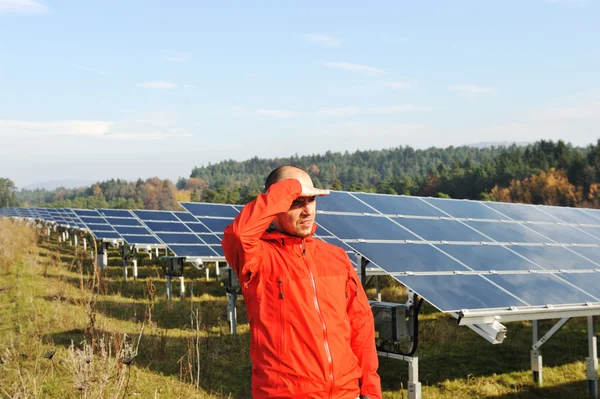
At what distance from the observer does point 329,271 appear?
3.52 metres

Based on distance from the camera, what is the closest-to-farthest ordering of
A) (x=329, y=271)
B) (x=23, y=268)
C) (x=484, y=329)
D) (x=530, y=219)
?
(x=329, y=271) → (x=484, y=329) → (x=530, y=219) → (x=23, y=268)

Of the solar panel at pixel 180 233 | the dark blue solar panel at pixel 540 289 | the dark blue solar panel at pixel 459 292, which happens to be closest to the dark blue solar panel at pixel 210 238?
the solar panel at pixel 180 233

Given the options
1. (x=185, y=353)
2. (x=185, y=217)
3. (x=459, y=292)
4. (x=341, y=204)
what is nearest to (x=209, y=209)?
(x=185, y=217)

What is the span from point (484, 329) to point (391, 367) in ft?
13.0

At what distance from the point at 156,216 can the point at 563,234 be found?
1623 centimetres

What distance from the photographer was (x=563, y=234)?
12312 millimetres

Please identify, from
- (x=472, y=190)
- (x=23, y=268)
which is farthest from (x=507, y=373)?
(x=472, y=190)

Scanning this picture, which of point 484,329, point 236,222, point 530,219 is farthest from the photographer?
point 530,219

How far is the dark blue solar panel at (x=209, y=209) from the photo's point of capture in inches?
684

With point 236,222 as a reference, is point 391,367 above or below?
below

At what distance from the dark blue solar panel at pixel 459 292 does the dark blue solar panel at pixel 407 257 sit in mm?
224

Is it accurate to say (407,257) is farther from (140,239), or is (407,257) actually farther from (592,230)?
(140,239)

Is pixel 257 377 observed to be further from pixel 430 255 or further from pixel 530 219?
pixel 530 219

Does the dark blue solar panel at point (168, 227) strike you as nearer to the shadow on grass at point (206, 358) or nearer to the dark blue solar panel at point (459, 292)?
the shadow on grass at point (206, 358)
